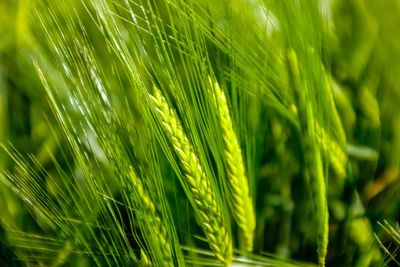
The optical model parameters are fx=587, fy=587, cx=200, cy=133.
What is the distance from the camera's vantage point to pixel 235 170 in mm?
524

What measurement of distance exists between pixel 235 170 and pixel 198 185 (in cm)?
5

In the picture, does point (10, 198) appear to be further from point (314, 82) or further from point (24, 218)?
point (314, 82)

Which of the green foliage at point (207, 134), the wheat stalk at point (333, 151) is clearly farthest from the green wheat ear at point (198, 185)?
the wheat stalk at point (333, 151)

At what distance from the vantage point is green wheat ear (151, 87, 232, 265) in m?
0.48

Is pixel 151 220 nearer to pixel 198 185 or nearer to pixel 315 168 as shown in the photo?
pixel 198 185

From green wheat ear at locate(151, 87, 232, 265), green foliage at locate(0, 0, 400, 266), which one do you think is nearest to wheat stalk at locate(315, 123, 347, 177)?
green foliage at locate(0, 0, 400, 266)

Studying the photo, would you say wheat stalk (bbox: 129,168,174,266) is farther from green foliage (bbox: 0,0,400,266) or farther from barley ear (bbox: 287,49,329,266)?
barley ear (bbox: 287,49,329,266)

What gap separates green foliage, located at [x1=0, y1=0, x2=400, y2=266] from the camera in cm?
50

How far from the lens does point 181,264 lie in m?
0.52

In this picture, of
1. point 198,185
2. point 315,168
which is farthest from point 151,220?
point 315,168

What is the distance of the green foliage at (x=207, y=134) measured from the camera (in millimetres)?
498

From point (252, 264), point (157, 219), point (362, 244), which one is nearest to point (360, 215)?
point (362, 244)

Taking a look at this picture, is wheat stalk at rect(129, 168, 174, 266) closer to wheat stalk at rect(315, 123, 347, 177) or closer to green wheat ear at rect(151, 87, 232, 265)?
green wheat ear at rect(151, 87, 232, 265)

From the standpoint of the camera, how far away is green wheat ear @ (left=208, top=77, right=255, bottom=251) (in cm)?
51
